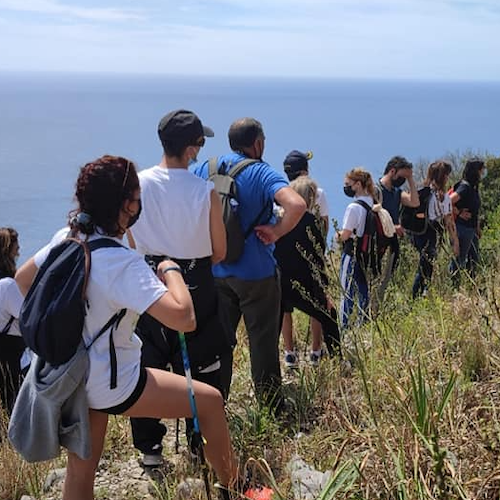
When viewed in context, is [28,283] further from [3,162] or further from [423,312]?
[3,162]

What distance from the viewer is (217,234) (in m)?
3.41

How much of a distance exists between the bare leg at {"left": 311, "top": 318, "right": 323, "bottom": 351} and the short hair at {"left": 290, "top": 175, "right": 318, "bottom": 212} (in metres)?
0.93

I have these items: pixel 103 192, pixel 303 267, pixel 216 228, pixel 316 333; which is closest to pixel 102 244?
pixel 103 192

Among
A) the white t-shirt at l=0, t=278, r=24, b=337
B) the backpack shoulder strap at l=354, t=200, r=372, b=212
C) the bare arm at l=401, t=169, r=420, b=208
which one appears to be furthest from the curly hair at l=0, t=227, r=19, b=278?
the bare arm at l=401, t=169, r=420, b=208

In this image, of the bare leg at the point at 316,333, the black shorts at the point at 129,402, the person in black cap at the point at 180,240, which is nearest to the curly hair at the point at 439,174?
the bare leg at the point at 316,333

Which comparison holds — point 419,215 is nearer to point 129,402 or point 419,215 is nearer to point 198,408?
point 198,408

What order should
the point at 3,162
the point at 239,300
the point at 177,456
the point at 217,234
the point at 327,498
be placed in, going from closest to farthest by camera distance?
the point at 327,498 → the point at 217,234 → the point at 177,456 → the point at 239,300 → the point at 3,162

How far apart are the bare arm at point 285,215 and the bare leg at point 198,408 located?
1199mm

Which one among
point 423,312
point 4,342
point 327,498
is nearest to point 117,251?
point 327,498

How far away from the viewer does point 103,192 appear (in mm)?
2609

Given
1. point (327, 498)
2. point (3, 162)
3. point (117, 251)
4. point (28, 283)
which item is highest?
point (117, 251)

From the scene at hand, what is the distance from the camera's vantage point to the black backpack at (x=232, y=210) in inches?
151

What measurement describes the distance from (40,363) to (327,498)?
1.20 metres

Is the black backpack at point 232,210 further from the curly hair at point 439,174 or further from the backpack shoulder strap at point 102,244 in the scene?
the curly hair at point 439,174
